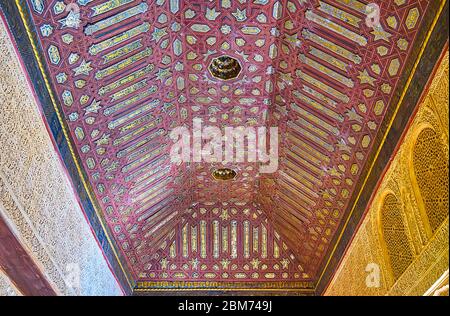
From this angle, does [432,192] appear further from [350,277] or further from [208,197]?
[208,197]

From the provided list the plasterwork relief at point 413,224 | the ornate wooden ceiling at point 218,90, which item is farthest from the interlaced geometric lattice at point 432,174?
the ornate wooden ceiling at point 218,90

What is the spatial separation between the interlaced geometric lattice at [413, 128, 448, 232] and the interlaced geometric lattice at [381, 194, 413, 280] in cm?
76

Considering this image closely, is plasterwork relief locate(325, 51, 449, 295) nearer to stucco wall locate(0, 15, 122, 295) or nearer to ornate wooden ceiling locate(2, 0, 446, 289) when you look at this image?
ornate wooden ceiling locate(2, 0, 446, 289)

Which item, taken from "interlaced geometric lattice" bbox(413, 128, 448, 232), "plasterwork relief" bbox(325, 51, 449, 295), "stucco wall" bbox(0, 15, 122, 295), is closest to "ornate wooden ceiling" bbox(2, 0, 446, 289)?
"stucco wall" bbox(0, 15, 122, 295)

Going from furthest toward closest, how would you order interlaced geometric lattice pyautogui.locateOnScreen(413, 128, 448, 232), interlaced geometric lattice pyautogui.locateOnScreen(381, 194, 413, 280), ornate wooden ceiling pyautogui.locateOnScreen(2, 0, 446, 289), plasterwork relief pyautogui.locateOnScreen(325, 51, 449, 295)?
interlaced geometric lattice pyautogui.locateOnScreen(381, 194, 413, 280), ornate wooden ceiling pyautogui.locateOnScreen(2, 0, 446, 289), interlaced geometric lattice pyautogui.locateOnScreen(413, 128, 448, 232), plasterwork relief pyautogui.locateOnScreen(325, 51, 449, 295)

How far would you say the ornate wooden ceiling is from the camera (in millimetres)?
5883

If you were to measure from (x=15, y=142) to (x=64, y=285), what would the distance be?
272cm

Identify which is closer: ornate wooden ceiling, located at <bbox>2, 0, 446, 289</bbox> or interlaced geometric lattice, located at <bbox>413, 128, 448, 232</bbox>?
interlaced geometric lattice, located at <bbox>413, 128, 448, 232</bbox>

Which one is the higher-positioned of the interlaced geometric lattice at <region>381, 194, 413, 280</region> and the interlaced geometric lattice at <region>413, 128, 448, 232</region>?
the interlaced geometric lattice at <region>413, 128, 448, 232</region>

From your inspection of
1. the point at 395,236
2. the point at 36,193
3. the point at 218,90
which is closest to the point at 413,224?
the point at 395,236

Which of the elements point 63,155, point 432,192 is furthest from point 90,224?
point 432,192

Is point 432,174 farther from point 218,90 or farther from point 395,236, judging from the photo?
point 218,90

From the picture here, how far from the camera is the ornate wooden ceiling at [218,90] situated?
232 inches

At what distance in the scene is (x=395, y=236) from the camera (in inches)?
269
